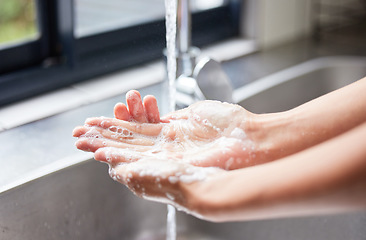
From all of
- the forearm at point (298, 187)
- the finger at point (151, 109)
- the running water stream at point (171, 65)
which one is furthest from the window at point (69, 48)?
the forearm at point (298, 187)

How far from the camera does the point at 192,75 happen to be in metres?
0.84

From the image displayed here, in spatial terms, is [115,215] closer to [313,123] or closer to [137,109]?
[137,109]

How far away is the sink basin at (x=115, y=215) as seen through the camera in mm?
686

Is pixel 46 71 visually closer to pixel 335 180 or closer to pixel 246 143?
pixel 246 143

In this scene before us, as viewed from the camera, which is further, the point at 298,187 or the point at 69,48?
the point at 69,48

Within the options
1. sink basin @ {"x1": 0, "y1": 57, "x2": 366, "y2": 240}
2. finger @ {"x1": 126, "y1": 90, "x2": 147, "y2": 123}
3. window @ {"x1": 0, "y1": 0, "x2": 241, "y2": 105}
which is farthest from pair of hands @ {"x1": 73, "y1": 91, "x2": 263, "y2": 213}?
window @ {"x1": 0, "y1": 0, "x2": 241, "y2": 105}

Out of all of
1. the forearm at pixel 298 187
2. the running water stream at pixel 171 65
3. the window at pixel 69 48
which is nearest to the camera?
the forearm at pixel 298 187

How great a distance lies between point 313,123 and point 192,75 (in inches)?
9.6

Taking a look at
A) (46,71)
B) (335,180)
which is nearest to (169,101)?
(46,71)

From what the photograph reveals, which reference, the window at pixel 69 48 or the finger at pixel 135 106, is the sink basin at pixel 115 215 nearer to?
the finger at pixel 135 106

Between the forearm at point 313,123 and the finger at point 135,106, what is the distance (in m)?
0.15

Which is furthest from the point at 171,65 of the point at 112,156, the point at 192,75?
the point at 112,156

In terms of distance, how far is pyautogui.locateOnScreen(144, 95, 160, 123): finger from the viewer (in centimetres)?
69

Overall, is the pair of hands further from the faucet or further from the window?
the window
